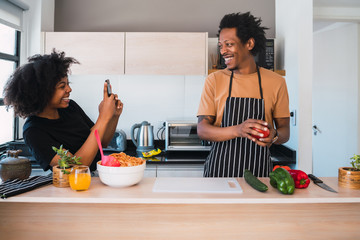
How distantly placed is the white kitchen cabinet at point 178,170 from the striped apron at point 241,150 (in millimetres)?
836

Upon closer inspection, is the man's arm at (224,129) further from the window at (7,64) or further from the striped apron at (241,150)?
the window at (7,64)

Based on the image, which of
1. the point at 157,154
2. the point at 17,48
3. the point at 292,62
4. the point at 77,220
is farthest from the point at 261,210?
the point at 17,48

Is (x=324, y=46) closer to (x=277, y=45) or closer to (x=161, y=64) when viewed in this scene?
(x=277, y=45)

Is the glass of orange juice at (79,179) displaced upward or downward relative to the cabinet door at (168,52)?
downward

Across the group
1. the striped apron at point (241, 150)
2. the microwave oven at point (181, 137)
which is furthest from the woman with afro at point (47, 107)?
the microwave oven at point (181, 137)

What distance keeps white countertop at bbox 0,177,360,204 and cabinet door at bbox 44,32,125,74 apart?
1.80 m

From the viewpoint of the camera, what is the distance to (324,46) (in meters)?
4.06

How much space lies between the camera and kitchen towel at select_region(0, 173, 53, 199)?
1.18m

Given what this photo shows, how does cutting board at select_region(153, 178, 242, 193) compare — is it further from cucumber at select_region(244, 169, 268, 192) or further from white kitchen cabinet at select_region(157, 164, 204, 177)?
white kitchen cabinet at select_region(157, 164, 204, 177)

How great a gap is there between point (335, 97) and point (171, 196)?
340cm

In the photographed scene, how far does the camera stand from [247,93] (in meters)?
1.84

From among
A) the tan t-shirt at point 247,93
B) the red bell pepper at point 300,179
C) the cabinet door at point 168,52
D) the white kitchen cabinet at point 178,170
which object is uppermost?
the cabinet door at point 168,52

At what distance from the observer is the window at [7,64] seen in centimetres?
276

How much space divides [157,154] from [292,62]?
59.0 inches
